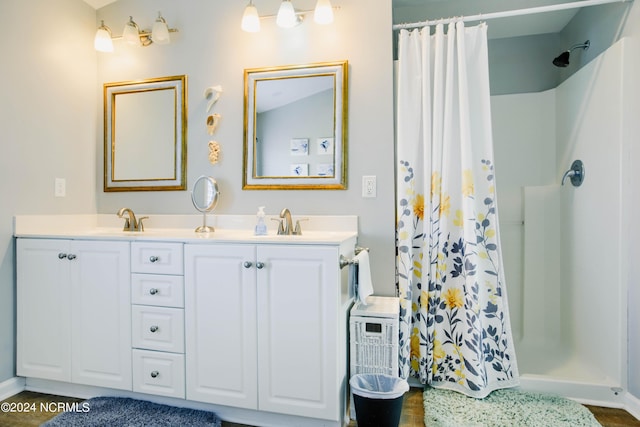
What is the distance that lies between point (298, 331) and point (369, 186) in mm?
864

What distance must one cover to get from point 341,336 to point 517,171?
176 cm

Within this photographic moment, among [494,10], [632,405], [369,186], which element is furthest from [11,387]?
[494,10]

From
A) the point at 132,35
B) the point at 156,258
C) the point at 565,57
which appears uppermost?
the point at 132,35

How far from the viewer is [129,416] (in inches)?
67.3

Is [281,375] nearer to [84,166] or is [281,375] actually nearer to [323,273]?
[323,273]

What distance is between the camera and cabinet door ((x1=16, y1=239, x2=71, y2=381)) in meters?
1.89

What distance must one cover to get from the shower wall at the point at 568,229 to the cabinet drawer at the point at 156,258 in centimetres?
186

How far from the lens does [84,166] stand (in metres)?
2.39

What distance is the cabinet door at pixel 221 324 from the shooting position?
1.65 m

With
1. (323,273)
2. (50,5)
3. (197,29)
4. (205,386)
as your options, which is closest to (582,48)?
(323,273)

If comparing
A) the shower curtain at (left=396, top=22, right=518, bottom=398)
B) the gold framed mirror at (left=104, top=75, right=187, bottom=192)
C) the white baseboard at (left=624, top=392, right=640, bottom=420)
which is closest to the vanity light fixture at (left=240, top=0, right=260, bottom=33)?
the gold framed mirror at (left=104, top=75, right=187, bottom=192)

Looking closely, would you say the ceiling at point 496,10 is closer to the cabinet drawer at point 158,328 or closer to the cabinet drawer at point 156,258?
the cabinet drawer at point 156,258

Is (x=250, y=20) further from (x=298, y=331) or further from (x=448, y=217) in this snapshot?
(x=298, y=331)

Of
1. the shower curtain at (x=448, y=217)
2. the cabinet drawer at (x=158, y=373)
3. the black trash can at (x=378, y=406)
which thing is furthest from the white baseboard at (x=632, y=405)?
the cabinet drawer at (x=158, y=373)
